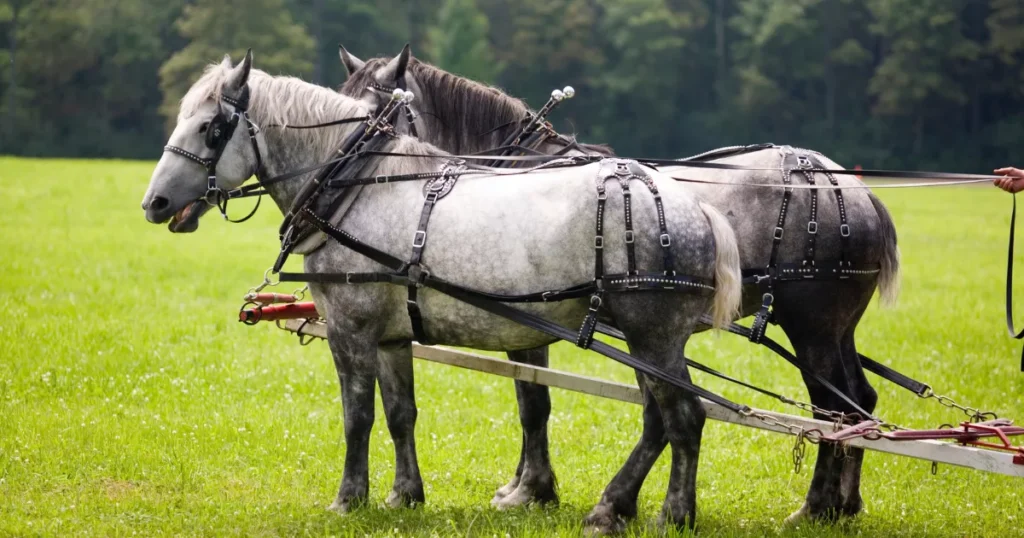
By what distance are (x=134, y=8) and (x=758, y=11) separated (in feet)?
121

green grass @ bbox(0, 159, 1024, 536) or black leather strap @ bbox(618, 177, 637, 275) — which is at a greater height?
black leather strap @ bbox(618, 177, 637, 275)

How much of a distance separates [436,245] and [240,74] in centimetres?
156

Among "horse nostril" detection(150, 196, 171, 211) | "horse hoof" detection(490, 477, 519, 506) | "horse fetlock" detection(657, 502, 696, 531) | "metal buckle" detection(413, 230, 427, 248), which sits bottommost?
"horse hoof" detection(490, 477, 519, 506)

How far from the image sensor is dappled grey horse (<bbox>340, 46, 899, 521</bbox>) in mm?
6523


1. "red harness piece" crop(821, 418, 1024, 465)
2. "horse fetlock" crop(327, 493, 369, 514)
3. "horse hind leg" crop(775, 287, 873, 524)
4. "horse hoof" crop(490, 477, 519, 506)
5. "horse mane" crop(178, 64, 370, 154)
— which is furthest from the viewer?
"horse hoof" crop(490, 477, 519, 506)

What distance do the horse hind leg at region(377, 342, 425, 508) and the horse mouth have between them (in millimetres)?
1377

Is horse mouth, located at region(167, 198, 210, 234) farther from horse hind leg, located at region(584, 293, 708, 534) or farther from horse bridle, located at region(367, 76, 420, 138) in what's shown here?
horse hind leg, located at region(584, 293, 708, 534)

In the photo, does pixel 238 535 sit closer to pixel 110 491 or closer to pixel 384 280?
pixel 110 491

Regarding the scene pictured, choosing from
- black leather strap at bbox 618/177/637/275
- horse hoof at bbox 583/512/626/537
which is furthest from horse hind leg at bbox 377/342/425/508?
black leather strap at bbox 618/177/637/275

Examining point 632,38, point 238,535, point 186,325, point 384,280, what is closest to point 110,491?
point 238,535

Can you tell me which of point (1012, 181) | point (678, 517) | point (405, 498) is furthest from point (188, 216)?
point (1012, 181)

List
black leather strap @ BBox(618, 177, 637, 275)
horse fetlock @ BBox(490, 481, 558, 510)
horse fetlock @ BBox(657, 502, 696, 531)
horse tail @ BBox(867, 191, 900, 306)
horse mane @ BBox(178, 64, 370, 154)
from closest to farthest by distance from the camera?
1. black leather strap @ BBox(618, 177, 637, 275)
2. horse fetlock @ BBox(657, 502, 696, 531)
3. horse mane @ BBox(178, 64, 370, 154)
4. horse tail @ BBox(867, 191, 900, 306)
5. horse fetlock @ BBox(490, 481, 558, 510)

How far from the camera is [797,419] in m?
5.92

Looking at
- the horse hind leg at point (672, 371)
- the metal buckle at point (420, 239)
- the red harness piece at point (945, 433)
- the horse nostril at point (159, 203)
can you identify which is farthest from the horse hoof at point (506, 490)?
the horse nostril at point (159, 203)
